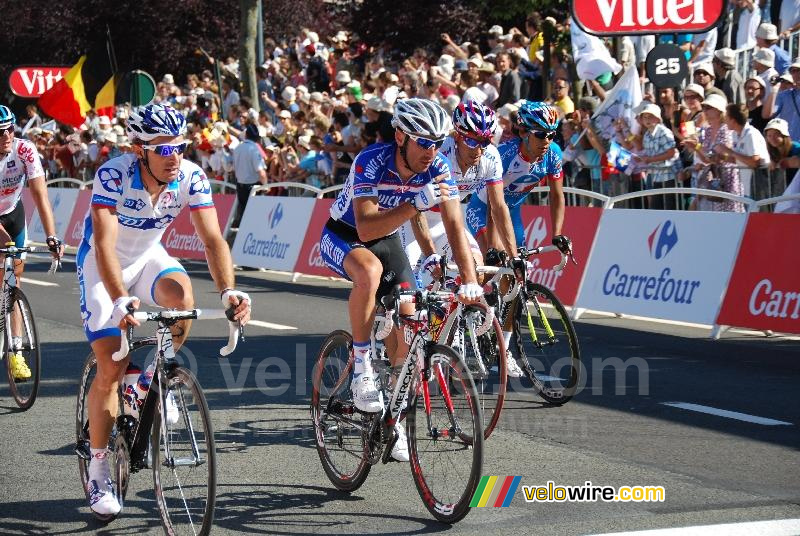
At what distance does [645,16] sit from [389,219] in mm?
10469

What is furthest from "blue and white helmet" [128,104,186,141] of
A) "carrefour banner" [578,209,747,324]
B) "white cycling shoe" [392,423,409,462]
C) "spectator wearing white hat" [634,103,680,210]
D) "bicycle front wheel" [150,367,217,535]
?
"spectator wearing white hat" [634,103,680,210]

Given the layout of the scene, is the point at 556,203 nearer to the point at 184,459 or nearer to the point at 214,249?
the point at 214,249

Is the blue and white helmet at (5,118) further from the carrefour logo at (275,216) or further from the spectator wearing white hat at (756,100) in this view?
the carrefour logo at (275,216)

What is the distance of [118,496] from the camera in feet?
21.2

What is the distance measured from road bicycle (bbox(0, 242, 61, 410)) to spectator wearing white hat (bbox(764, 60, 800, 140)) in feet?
27.9

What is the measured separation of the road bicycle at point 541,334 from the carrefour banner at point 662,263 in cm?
350

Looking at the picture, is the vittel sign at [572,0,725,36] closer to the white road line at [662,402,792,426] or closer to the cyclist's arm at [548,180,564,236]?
the cyclist's arm at [548,180,564,236]

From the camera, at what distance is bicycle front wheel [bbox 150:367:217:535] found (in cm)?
573

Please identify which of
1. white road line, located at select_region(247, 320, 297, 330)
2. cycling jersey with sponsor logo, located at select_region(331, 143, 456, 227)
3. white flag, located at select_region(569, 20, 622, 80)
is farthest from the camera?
white flag, located at select_region(569, 20, 622, 80)

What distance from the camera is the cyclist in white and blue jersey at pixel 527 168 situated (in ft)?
32.4

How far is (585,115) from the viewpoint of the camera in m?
17.2

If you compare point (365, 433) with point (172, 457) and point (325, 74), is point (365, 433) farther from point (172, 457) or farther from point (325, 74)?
point (325, 74)

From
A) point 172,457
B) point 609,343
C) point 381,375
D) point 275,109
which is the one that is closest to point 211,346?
point 609,343

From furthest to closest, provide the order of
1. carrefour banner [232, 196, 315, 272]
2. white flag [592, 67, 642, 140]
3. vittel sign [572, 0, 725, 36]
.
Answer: carrefour banner [232, 196, 315, 272]
white flag [592, 67, 642, 140]
vittel sign [572, 0, 725, 36]
